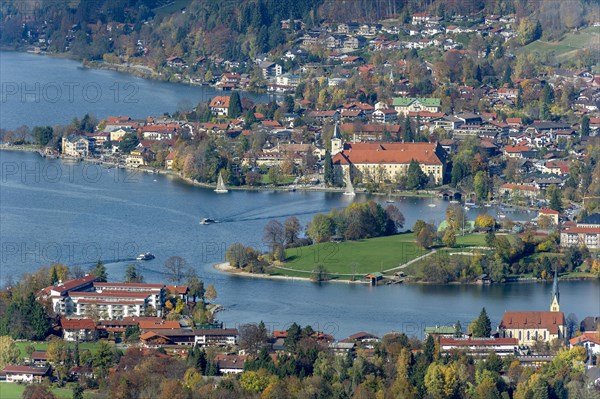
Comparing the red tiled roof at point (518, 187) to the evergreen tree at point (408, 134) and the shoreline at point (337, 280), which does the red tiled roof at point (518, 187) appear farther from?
the shoreline at point (337, 280)

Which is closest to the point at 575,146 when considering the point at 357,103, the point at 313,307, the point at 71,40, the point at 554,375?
the point at 357,103

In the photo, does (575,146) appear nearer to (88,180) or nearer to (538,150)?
(538,150)

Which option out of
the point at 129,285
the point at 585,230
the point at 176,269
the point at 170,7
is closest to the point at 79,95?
the point at 170,7

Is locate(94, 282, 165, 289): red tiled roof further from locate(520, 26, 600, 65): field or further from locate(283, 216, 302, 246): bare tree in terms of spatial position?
locate(520, 26, 600, 65): field

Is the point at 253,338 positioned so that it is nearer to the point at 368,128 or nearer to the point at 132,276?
the point at 132,276

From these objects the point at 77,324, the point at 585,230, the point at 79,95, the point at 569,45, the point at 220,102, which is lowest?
the point at 77,324

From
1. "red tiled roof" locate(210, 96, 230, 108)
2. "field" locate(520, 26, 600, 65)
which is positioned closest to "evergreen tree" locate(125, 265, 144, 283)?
"red tiled roof" locate(210, 96, 230, 108)
